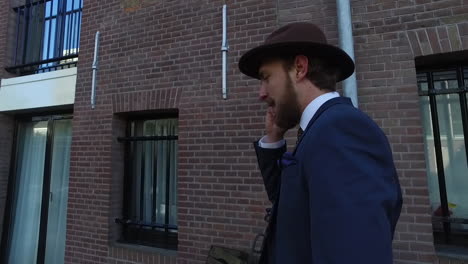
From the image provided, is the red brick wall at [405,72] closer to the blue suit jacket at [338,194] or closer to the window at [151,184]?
the blue suit jacket at [338,194]

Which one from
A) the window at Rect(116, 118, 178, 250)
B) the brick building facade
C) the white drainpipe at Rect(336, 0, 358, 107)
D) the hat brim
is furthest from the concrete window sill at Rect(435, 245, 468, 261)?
the window at Rect(116, 118, 178, 250)

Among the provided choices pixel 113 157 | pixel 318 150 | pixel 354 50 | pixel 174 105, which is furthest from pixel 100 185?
pixel 318 150

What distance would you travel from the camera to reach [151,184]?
14.5 feet

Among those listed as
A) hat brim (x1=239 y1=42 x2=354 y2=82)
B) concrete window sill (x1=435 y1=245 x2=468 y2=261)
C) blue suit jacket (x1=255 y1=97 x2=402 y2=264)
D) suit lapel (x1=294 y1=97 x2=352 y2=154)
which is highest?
hat brim (x1=239 y1=42 x2=354 y2=82)

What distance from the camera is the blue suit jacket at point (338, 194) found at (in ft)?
2.92

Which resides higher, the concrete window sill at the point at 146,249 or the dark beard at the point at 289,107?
the dark beard at the point at 289,107

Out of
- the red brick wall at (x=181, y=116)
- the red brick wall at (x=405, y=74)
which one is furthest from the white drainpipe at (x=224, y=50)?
the red brick wall at (x=405, y=74)

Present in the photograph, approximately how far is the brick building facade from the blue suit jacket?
2.18m

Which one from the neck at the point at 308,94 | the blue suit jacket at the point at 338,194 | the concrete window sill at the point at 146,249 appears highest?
the neck at the point at 308,94

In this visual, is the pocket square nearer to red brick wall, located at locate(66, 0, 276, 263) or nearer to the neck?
the neck

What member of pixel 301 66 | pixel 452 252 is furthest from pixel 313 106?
pixel 452 252

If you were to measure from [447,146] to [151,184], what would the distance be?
3492mm

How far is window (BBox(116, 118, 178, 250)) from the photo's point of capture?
13.8 ft

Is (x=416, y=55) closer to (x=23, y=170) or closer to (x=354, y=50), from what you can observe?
(x=354, y=50)
